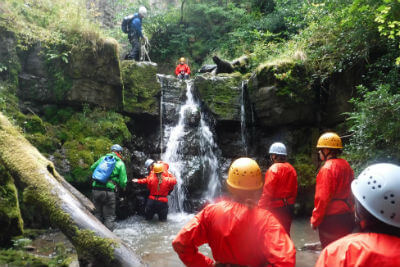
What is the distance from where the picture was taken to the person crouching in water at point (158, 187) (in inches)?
283

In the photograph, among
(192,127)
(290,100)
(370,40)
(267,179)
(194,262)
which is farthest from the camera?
(192,127)

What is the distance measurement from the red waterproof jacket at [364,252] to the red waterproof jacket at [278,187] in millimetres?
2851

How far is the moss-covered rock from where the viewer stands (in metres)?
4.32

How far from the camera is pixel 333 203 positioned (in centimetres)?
378

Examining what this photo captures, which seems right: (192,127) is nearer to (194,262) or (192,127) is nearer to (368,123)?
(368,123)

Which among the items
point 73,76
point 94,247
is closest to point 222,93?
point 73,76

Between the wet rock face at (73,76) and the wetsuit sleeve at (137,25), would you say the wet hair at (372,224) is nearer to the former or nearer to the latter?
the wet rock face at (73,76)

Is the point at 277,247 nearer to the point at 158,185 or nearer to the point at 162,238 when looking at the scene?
the point at 162,238

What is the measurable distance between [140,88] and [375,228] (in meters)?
9.17

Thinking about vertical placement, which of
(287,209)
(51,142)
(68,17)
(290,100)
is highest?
(68,17)

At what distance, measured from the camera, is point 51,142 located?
7.21 m

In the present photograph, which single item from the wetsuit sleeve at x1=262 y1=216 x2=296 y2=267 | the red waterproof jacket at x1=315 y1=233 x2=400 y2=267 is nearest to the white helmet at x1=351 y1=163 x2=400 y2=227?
the red waterproof jacket at x1=315 y1=233 x2=400 y2=267

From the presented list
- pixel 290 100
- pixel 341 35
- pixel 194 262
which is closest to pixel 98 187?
pixel 194 262

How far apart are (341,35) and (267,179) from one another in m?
5.42
